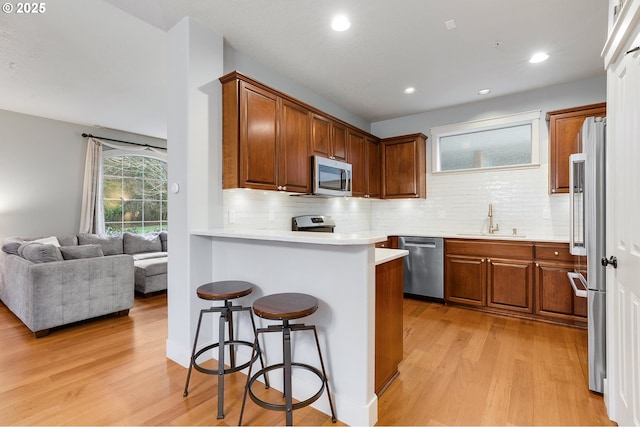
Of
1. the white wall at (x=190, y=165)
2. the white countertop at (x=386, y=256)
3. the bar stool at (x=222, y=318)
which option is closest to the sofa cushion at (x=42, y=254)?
the white wall at (x=190, y=165)

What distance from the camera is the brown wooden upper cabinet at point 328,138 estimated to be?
3.36 meters

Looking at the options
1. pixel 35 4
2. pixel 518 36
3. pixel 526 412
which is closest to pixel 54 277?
pixel 35 4

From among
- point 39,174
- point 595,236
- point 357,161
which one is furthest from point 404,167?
point 39,174

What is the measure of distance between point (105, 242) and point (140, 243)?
0.51 meters

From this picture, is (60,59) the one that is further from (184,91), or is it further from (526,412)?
(526,412)

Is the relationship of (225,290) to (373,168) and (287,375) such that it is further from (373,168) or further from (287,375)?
(373,168)

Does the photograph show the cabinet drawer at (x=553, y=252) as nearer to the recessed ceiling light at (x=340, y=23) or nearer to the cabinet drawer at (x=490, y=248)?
A: the cabinet drawer at (x=490, y=248)

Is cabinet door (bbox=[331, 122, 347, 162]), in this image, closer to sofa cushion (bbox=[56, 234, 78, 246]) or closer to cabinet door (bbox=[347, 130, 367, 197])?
cabinet door (bbox=[347, 130, 367, 197])

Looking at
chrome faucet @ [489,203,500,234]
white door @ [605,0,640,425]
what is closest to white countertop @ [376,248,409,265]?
white door @ [605,0,640,425]

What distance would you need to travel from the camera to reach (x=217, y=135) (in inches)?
101

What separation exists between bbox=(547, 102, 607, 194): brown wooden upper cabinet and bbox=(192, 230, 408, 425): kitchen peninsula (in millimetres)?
2587

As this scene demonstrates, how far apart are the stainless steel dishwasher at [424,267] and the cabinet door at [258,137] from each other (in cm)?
217

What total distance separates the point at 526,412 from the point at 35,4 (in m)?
4.40

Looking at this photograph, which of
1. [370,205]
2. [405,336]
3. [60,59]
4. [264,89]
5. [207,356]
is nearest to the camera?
[207,356]
